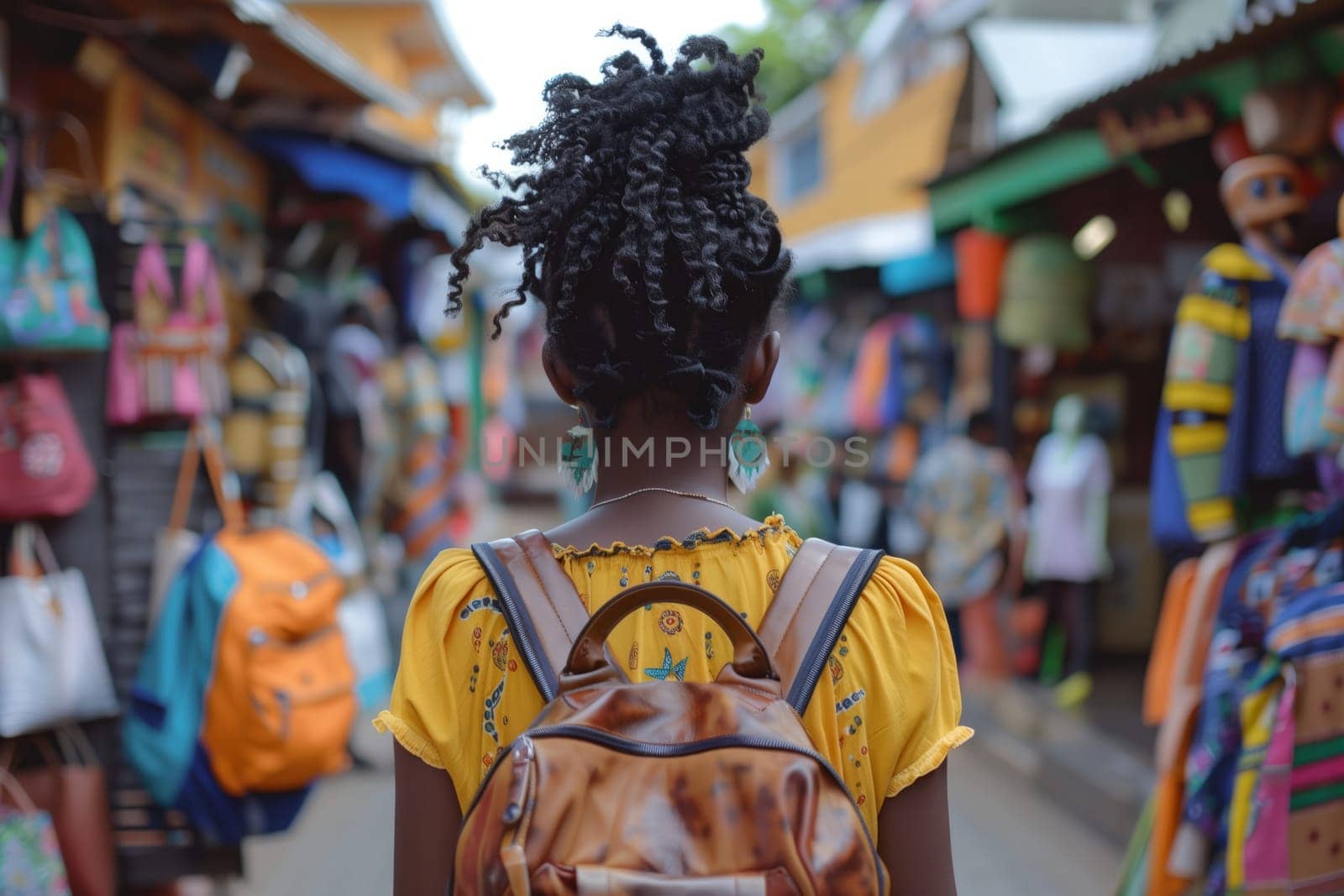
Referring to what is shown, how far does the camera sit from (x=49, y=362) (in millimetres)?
3320

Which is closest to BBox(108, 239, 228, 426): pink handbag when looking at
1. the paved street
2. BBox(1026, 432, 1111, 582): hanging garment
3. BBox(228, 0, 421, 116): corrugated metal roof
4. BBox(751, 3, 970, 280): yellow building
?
BBox(228, 0, 421, 116): corrugated metal roof

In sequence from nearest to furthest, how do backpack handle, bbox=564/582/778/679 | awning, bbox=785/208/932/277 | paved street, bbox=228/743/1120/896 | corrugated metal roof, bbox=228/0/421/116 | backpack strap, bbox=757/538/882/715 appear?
backpack handle, bbox=564/582/778/679
backpack strap, bbox=757/538/882/715
corrugated metal roof, bbox=228/0/421/116
paved street, bbox=228/743/1120/896
awning, bbox=785/208/932/277

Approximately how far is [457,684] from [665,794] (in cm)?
40

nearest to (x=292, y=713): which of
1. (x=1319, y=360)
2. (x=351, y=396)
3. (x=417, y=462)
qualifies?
(x=351, y=396)

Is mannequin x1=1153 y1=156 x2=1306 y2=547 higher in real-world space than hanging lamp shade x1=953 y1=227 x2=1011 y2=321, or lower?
lower

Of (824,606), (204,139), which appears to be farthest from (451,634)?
(204,139)

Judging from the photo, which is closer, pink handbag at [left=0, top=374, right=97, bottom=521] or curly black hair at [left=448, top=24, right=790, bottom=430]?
curly black hair at [left=448, top=24, right=790, bottom=430]

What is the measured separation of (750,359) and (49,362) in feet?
8.63

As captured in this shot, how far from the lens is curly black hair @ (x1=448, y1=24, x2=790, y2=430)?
4.56ft

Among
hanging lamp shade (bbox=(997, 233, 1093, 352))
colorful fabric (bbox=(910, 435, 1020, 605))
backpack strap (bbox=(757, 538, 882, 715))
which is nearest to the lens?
backpack strap (bbox=(757, 538, 882, 715))

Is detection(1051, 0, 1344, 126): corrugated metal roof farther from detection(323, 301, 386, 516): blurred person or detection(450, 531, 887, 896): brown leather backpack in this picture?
detection(323, 301, 386, 516): blurred person


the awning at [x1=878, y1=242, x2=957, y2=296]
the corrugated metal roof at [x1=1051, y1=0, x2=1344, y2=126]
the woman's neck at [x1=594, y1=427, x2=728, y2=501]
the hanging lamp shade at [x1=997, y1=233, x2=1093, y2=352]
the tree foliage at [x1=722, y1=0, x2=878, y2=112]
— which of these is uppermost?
the tree foliage at [x1=722, y1=0, x2=878, y2=112]

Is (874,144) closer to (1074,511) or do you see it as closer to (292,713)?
(1074,511)

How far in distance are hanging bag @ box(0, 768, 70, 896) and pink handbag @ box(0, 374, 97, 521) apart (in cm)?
73
